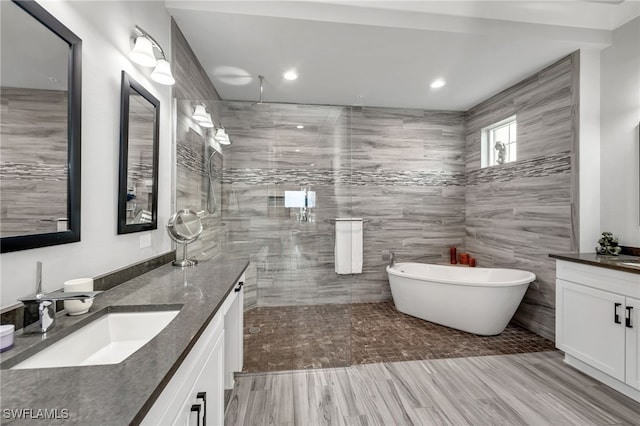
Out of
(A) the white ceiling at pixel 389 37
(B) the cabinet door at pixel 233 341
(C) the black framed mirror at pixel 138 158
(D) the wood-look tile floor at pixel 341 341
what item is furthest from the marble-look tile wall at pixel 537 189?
(C) the black framed mirror at pixel 138 158

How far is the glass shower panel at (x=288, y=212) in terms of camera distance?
2.56 m

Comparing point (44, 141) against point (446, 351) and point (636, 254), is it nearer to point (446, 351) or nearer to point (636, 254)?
point (446, 351)

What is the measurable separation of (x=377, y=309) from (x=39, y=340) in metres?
3.30

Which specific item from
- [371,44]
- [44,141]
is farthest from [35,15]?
[371,44]

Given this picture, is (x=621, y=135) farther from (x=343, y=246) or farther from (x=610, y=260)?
(x=343, y=246)

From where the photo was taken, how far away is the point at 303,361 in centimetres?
230

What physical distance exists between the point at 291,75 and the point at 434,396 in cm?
308

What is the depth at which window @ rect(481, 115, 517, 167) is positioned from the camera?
3.40m

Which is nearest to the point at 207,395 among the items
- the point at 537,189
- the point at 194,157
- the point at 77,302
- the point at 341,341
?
the point at 77,302

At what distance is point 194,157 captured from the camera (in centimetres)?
248

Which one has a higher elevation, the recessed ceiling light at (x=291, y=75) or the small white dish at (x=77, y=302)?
the recessed ceiling light at (x=291, y=75)

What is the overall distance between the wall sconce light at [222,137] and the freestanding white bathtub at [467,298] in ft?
7.76

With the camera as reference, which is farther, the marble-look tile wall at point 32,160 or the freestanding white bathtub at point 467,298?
the freestanding white bathtub at point 467,298

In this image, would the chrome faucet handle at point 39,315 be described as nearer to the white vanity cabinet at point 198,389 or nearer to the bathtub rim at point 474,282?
the white vanity cabinet at point 198,389
